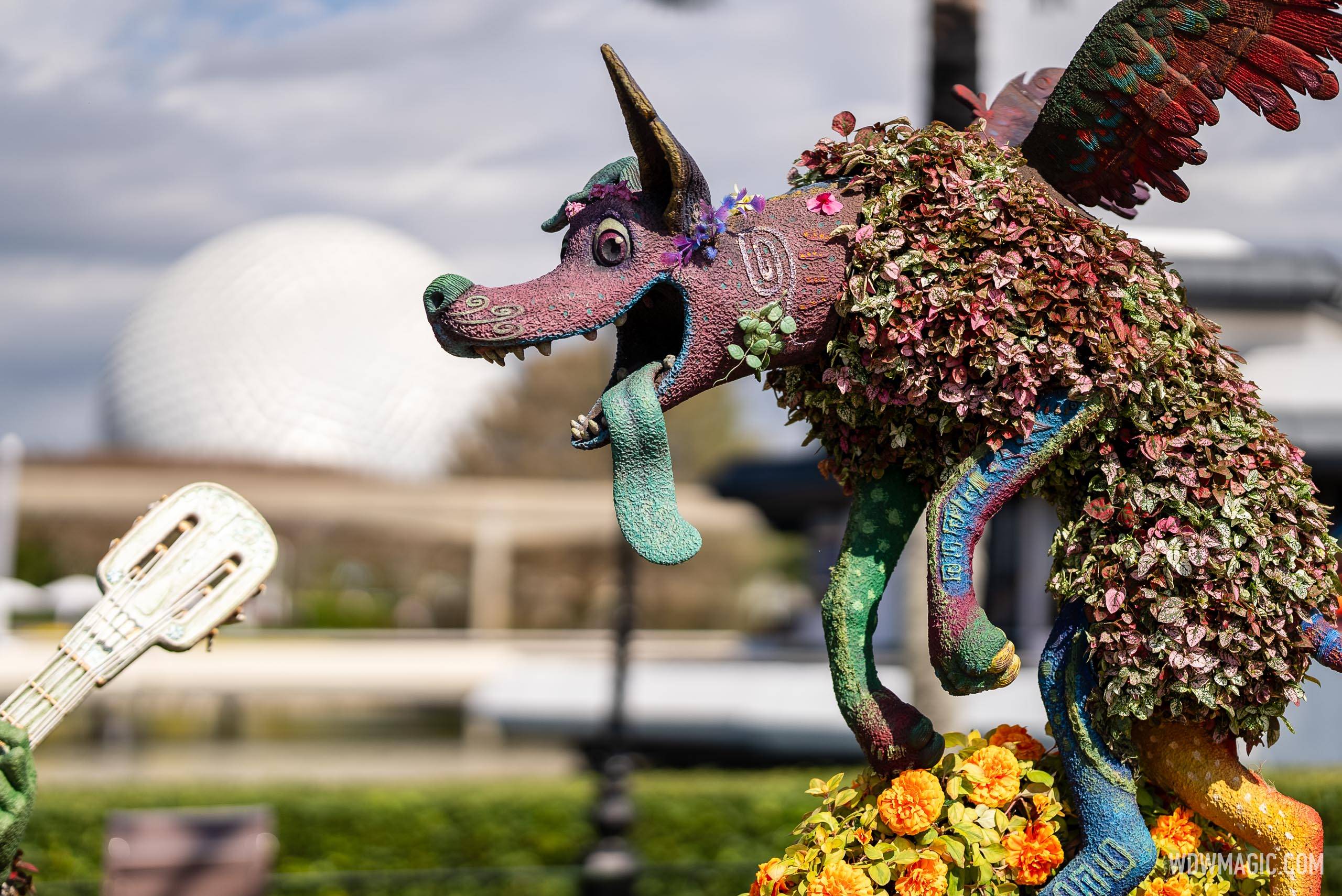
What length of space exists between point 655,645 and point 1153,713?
21.8 m

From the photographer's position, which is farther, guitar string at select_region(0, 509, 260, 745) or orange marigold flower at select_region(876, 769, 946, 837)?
guitar string at select_region(0, 509, 260, 745)

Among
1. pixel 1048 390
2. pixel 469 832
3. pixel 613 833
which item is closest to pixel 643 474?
pixel 1048 390

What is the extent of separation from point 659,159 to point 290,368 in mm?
40118

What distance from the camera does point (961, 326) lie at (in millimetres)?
2176

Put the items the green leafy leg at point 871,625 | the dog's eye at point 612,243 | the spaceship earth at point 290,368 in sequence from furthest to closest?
1. the spaceship earth at point 290,368
2. the green leafy leg at point 871,625
3. the dog's eye at point 612,243

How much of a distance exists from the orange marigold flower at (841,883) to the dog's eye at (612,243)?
1180 millimetres

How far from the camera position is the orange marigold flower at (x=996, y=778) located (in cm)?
232

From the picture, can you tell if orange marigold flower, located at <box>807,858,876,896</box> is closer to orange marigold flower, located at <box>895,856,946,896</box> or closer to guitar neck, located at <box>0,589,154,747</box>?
orange marigold flower, located at <box>895,856,946,896</box>

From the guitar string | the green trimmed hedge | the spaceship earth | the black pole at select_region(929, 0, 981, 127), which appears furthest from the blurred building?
the guitar string

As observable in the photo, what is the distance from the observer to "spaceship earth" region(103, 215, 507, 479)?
130 ft

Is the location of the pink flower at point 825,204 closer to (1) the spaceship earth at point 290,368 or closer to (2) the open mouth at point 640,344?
(2) the open mouth at point 640,344

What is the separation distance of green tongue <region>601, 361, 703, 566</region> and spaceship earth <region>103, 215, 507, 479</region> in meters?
36.6

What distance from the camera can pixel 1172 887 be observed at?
7.40 feet

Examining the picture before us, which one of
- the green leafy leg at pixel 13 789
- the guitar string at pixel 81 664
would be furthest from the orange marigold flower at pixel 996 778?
the green leafy leg at pixel 13 789
